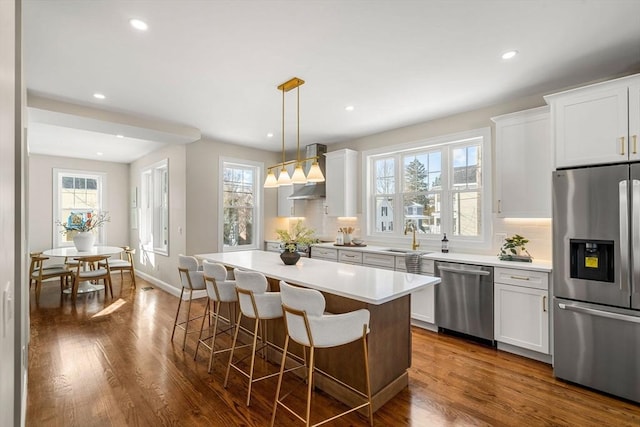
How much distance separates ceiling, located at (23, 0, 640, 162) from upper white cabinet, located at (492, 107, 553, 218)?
348 millimetres

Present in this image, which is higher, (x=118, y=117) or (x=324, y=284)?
(x=118, y=117)

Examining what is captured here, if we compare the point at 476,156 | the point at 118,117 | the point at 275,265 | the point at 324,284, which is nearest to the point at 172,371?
the point at 275,265

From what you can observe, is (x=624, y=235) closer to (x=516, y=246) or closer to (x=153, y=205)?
(x=516, y=246)

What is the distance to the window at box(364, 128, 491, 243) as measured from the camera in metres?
4.04

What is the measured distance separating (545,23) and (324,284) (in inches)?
96.3

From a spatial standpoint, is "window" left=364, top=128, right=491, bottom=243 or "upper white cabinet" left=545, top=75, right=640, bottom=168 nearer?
"upper white cabinet" left=545, top=75, right=640, bottom=168

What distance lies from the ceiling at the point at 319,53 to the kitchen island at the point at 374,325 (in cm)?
187

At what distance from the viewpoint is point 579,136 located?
271cm

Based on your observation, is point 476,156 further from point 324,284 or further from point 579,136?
point 324,284

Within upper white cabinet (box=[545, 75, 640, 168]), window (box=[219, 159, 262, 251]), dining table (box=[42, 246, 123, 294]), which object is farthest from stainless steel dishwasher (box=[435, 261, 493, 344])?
dining table (box=[42, 246, 123, 294])

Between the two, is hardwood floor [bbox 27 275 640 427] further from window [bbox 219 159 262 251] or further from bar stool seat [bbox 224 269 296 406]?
window [bbox 219 159 262 251]

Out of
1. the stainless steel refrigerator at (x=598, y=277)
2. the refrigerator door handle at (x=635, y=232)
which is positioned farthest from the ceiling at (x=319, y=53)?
the refrigerator door handle at (x=635, y=232)

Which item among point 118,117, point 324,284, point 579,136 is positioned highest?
point 118,117

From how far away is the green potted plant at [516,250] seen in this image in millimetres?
3402
